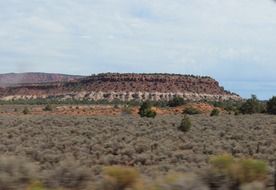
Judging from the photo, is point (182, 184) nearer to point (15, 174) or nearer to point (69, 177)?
point (69, 177)

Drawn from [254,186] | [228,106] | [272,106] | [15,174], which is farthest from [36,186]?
[228,106]

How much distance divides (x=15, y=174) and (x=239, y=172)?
3.70 m

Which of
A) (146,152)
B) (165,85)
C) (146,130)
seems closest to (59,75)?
(165,85)

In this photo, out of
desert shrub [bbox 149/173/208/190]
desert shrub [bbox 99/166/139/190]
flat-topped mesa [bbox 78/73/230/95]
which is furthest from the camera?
flat-topped mesa [bbox 78/73/230/95]

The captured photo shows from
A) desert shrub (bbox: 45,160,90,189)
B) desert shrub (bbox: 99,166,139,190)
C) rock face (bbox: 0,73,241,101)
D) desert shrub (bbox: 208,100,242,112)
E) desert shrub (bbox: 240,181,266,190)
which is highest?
rock face (bbox: 0,73,241,101)

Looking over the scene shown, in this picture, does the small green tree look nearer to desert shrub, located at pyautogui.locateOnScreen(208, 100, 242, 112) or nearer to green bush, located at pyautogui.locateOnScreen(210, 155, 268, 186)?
desert shrub, located at pyautogui.locateOnScreen(208, 100, 242, 112)

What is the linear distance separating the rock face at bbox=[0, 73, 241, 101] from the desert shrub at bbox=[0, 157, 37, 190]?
376 feet

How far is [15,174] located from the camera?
29.8ft

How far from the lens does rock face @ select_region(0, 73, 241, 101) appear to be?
5084 inches

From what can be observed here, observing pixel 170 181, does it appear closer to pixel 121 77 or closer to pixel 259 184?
pixel 259 184

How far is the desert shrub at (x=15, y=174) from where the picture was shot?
8766 millimetres

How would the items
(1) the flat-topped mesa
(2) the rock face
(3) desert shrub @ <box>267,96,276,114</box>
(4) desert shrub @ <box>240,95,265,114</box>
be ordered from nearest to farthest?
(3) desert shrub @ <box>267,96,276,114</box> → (4) desert shrub @ <box>240,95,265,114</box> → (2) the rock face → (1) the flat-topped mesa

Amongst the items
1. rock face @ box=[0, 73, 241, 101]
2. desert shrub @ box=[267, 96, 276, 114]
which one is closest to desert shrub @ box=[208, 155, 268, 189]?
desert shrub @ box=[267, 96, 276, 114]

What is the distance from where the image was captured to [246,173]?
8.40 meters
